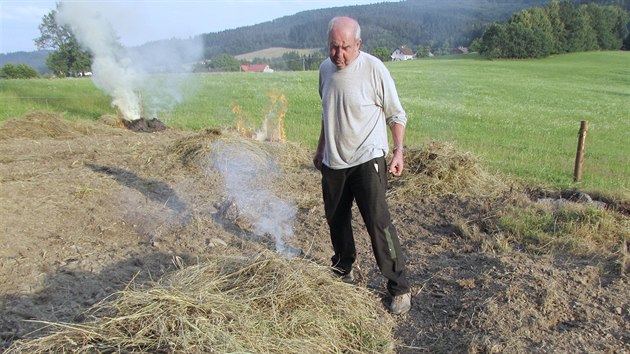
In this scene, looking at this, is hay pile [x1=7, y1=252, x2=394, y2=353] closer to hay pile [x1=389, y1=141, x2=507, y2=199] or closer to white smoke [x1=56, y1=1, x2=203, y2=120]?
hay pile [x1=389, y1=141, x2=507, y2=199]

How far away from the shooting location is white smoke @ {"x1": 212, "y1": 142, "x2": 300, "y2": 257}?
223 inches

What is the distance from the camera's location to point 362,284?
427cm

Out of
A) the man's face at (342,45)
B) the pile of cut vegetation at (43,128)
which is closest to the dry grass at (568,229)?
the man's face at (342,45)

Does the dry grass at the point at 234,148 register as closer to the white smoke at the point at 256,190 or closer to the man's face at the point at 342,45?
the white smoke at the point at 256,190

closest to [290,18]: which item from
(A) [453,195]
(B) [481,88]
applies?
(B) [481,88]

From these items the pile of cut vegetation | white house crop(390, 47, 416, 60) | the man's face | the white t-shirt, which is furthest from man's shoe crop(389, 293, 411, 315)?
white house crop(390, 47, 416, 60)

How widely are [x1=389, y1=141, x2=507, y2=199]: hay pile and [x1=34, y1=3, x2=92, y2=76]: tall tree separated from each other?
9113mm

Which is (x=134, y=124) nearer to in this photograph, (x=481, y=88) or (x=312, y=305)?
(x=312, y=305)

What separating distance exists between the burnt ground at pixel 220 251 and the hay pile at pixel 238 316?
1.40ft

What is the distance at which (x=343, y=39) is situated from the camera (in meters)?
3.44

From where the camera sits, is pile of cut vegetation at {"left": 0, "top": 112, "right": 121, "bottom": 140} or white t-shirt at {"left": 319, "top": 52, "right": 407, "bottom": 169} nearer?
white t-shirt at {"left": 319, "top": 52, "right": 407, "bottom": 169}

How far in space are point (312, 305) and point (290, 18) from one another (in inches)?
1911

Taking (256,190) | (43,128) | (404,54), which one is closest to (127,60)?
(43,128)

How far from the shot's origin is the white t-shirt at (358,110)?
3.60m
